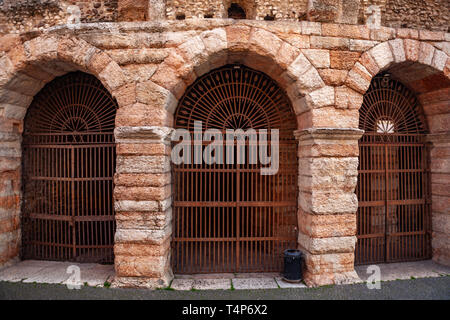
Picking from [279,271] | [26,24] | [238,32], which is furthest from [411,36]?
[26,24]

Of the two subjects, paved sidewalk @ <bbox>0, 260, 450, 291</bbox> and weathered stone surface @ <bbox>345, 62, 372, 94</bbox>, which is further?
weathered stone surface @ <bbox>345, 62, 372, 94</bbox>

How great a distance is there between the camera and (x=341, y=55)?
4.10 m

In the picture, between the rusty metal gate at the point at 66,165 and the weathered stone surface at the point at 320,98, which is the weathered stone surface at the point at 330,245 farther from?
the rusty metal gate at the point at 66,165

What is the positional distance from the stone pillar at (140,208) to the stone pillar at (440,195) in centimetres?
491

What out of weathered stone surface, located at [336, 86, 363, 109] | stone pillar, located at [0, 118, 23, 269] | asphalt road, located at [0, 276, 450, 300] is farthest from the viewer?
stone pillar, located at [0, 118, 23, 269]

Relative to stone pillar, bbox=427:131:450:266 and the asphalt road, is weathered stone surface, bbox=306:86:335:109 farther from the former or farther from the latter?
the asphalt road

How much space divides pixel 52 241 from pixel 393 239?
6.34 meters

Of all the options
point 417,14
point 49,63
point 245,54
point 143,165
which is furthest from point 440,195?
point 49,63

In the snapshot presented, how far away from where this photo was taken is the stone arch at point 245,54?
3916 mm

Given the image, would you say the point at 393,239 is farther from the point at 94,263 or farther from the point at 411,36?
the point at 94,263

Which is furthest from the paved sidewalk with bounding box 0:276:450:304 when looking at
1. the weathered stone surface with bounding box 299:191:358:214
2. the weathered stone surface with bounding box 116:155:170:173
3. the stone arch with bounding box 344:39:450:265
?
the weathered stone surface with bounding box 116:155:170:173

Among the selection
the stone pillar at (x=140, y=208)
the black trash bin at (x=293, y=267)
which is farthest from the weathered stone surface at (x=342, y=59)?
the black trash bin at (x=293, y=267)

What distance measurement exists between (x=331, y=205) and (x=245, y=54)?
2681 mm

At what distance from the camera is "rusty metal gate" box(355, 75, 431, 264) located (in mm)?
4840
